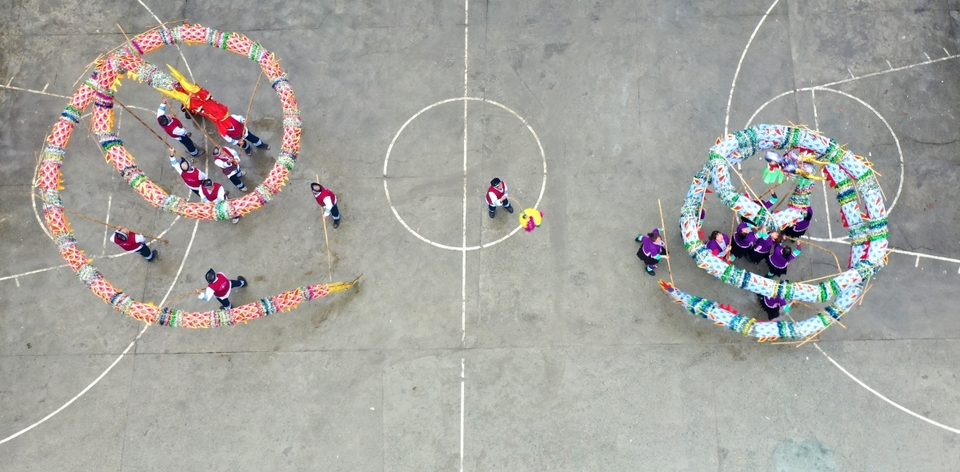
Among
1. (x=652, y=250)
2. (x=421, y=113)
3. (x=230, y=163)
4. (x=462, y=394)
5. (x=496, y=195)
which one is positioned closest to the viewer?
(x=652, y=250)

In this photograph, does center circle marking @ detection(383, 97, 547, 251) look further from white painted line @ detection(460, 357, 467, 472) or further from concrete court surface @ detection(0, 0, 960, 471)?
white painted line @ detection(460, 357, 467, 472)

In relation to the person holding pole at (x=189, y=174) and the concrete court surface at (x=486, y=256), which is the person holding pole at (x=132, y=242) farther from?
the person holding pole at (x=189, y=174)

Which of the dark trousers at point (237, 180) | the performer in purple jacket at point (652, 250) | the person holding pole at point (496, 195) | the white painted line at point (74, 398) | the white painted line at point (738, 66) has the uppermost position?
the white painted line at point (738, 66)

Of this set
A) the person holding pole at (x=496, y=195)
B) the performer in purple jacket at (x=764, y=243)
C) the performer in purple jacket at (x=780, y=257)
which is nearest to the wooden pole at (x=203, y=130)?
the person holding pole at (x=496, y=195)

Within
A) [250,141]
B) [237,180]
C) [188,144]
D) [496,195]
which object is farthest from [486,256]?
[188,144]

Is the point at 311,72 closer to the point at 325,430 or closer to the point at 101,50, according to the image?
the point at 101,50

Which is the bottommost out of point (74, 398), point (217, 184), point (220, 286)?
point (74, 398)

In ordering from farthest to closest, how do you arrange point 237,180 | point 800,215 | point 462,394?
point 237,180, point 462,394, point 800,215

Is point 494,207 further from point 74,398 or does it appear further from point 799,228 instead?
point 74,398
